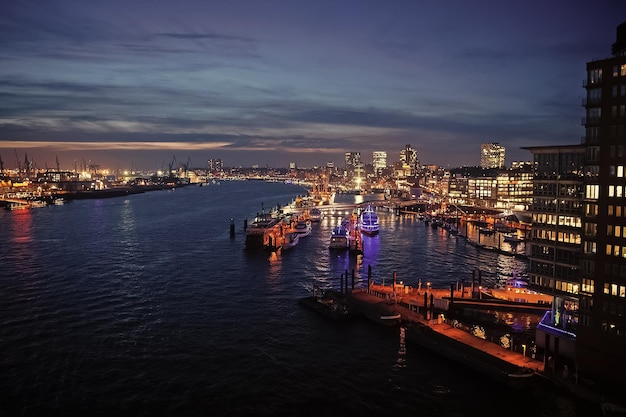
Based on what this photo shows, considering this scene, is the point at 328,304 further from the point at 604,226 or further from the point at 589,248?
the point at 604,226

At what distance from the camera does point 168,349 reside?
34781 millimetres

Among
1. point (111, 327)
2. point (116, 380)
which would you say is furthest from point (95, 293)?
point (116, 380)

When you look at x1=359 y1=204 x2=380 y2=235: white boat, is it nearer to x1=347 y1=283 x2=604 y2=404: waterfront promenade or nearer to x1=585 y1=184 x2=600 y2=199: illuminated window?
x1=347 y1=283 x2=604 y2=404: waterfront promenade

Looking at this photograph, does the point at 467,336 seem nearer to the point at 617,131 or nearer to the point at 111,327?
the point at 617,131

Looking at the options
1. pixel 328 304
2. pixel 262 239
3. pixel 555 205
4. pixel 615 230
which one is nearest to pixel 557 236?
pixel 555 205

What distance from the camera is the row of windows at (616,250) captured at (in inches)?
1042

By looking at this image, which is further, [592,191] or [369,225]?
[369,225]

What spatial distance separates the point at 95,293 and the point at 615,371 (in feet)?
139

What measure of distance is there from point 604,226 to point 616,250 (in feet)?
4.52

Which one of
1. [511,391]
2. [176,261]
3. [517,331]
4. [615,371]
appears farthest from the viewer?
[176,261]

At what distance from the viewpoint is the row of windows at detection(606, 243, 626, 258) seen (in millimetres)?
26461

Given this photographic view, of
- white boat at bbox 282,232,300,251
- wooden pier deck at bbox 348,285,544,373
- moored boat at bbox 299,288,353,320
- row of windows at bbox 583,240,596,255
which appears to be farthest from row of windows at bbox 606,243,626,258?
white boat at bbox 282,232,300,251

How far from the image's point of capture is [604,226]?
27203 mm

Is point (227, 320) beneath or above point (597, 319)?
beneath
